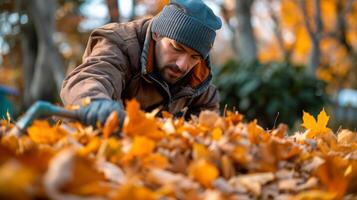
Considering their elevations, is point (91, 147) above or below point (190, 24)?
below

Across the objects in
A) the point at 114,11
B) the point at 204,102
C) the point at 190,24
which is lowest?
the point at 204,102

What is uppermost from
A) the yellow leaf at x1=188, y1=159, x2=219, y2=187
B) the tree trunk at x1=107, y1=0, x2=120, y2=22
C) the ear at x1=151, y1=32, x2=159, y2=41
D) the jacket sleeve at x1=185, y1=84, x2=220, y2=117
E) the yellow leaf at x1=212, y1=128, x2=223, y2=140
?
the tree trunk at x1=107, y1=0, x2=120, y2=22

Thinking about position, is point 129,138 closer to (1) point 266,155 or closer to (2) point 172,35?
(1) point 266,155

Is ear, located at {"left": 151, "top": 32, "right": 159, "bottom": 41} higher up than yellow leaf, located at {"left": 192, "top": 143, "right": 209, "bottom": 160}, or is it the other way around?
ear, located at {"left": 151, "top": 32, "right": 159, "bottom": 41}

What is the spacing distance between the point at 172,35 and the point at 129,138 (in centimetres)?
152

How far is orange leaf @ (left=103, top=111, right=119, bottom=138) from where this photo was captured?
1.42 m

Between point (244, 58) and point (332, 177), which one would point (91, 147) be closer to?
point (332, 177)

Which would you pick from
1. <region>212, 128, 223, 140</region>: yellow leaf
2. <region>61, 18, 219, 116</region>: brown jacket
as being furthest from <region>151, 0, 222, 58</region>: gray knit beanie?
<region>212, 128, 223, 140</region>: yellow leaf

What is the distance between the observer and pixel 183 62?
9.18 ft

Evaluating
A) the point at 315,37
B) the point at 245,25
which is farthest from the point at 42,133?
the point at 315,37

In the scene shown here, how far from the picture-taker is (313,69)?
37.4 feet

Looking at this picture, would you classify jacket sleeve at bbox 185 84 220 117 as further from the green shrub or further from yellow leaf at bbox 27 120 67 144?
the green shrub

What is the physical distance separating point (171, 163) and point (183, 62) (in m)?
1.52

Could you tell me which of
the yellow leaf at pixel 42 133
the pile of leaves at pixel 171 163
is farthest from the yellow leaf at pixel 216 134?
the yellow leaf at pixel 42 133
